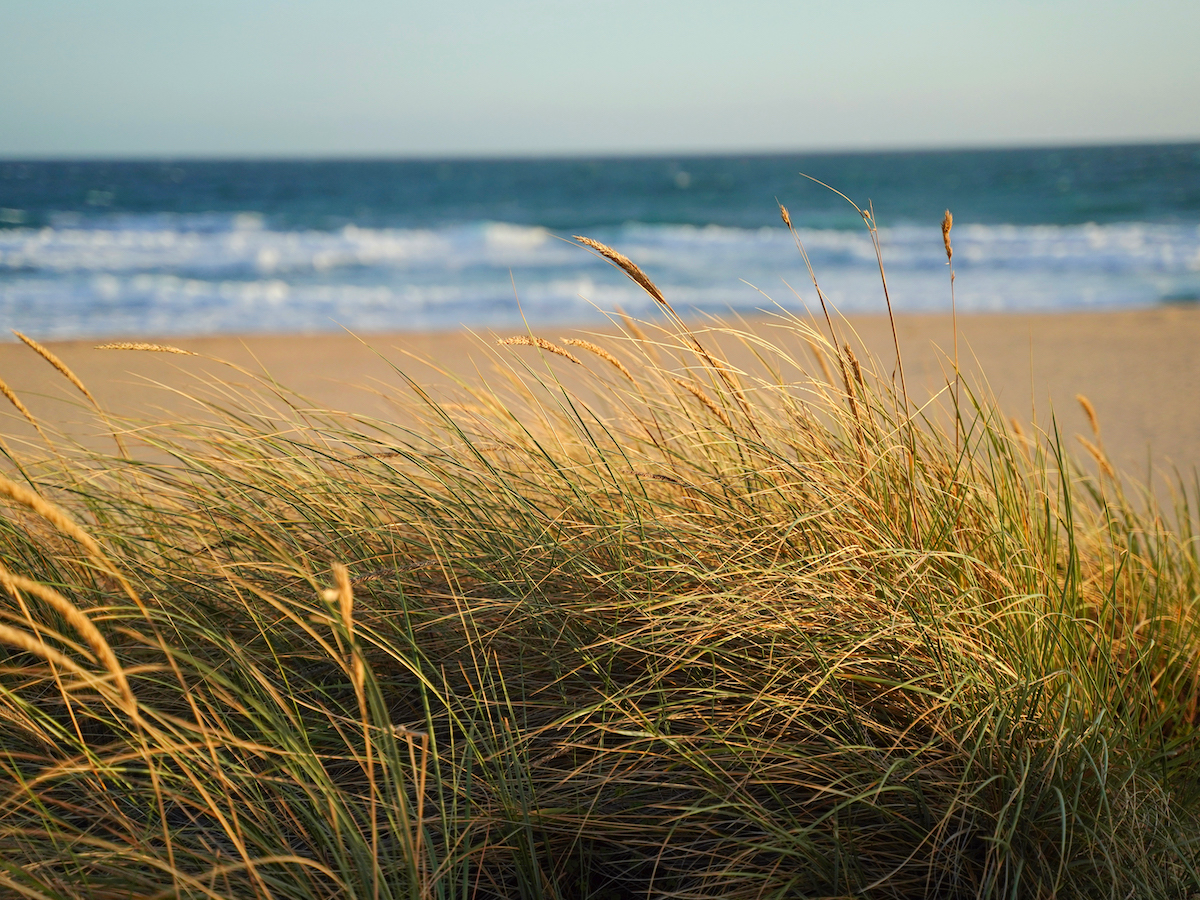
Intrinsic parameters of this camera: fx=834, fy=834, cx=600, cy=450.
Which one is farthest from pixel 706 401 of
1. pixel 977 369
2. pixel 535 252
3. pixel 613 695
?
pixel 535 252

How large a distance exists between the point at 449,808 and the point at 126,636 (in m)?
0.72

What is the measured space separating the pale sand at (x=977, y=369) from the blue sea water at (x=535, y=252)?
116 centimetres

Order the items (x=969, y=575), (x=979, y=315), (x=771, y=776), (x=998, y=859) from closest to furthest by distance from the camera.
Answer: (x=998, y=859) < (x=771, y=776) < (x=969, y=575) < (x=979, y=315)

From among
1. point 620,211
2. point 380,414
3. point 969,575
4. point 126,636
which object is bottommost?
point 380,414

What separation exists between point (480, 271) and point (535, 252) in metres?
3.06

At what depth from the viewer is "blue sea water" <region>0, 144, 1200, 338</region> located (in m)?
12.6

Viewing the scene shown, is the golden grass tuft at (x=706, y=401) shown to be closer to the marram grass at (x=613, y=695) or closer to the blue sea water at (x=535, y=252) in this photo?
the marram grass at (x=613, y=695)

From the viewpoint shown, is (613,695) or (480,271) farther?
(480,271)

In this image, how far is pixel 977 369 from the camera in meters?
5.97

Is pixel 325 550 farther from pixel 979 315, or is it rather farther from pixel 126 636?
pixel 979 315

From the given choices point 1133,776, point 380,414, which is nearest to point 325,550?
point 1133,776

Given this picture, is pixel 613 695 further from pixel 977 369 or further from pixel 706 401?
pixel 977 369

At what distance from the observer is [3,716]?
4.02 ft

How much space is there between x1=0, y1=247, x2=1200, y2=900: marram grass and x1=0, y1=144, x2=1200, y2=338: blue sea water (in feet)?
5.94
